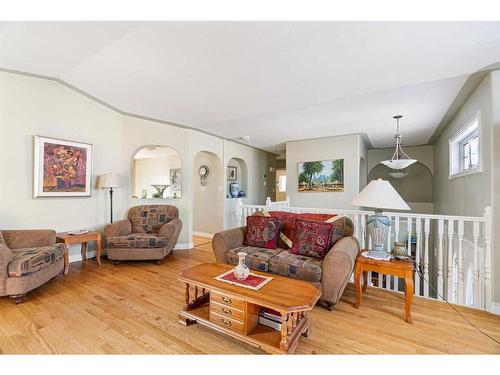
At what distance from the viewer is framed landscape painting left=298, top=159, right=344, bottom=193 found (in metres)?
5.11

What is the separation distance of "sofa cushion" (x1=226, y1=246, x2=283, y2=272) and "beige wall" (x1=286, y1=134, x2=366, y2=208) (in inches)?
112

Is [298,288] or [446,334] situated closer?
[298,288]

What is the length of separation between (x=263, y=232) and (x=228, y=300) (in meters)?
1.27

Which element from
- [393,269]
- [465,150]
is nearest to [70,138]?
[393,269]

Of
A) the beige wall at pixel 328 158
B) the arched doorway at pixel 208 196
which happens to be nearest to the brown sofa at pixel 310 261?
the beige wall at pixel 328 158

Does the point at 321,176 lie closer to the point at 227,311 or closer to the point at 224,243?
the point at 224,243

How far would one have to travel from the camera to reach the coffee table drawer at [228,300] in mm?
1640

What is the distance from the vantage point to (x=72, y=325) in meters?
1.90

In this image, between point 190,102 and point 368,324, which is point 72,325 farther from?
point 190,102

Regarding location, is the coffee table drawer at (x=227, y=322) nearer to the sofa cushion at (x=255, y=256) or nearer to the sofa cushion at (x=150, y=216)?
the sofa cushion at (x=255, y=256)

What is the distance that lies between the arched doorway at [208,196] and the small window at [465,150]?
14.5 ft

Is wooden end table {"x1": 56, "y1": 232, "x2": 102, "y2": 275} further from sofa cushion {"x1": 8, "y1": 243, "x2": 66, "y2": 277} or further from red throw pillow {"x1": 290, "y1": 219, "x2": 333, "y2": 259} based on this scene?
red throw pillow {"x1": 290, "y1": 219, "x2": 333, "y2": 259}

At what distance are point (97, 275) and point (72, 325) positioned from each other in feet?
4.18
